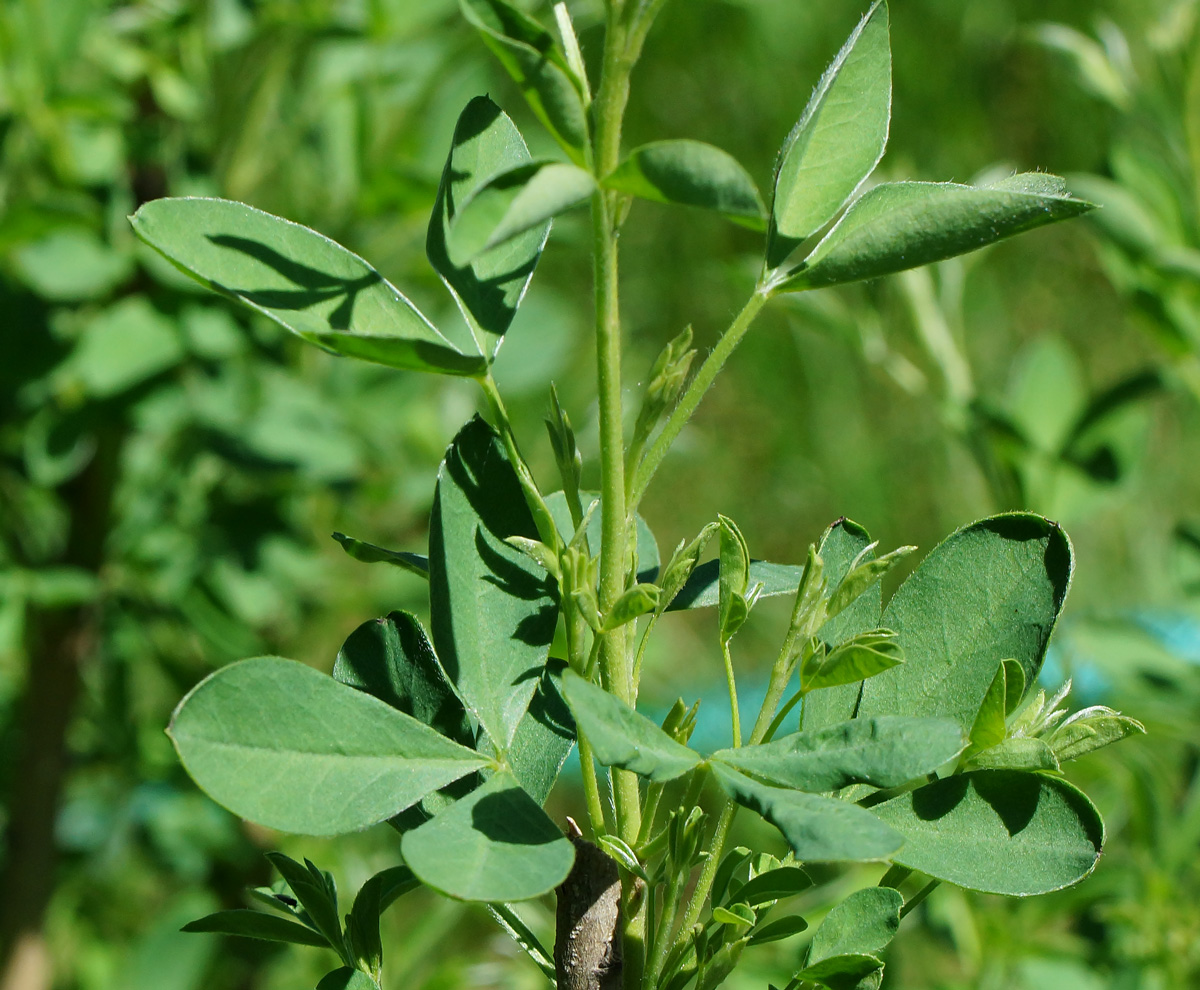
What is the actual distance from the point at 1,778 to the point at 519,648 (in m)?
1.03

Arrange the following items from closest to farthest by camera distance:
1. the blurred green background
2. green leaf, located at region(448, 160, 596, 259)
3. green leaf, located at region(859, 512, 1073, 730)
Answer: green leaf, located at region(448, 160, 596, 259) → green leaf, located at region(859, 512, 1073, 730) → the blurred green background

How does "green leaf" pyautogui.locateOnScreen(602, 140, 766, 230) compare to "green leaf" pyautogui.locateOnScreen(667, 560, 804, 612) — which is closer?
"green leaf" pyautogui.locateOnScreen(602, 140, 766, 230)

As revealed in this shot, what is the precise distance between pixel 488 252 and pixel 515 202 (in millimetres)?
88

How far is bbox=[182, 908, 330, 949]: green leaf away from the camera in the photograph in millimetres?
378

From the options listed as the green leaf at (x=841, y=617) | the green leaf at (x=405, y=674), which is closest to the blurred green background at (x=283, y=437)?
→ the green leaf at (x=841, y=617)

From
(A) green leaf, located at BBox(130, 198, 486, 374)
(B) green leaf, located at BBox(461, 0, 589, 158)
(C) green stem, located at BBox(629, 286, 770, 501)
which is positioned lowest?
(C) green stem, located at BBox(629, 286, 770, 501)

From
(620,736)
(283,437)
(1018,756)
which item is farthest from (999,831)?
(283,437)

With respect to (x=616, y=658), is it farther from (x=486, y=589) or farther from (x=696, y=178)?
(x=696, y=178)

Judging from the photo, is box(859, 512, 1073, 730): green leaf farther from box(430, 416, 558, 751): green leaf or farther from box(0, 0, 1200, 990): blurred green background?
box(0, 0, 1200, 990): blurred green background

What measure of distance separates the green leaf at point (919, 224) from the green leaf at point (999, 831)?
151mm

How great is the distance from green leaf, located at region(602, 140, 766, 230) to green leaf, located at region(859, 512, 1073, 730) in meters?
0.14

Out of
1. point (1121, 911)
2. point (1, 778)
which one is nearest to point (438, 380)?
point (1, 778)

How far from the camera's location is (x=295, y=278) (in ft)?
1.16

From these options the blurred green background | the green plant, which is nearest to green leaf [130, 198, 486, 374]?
the green plant
